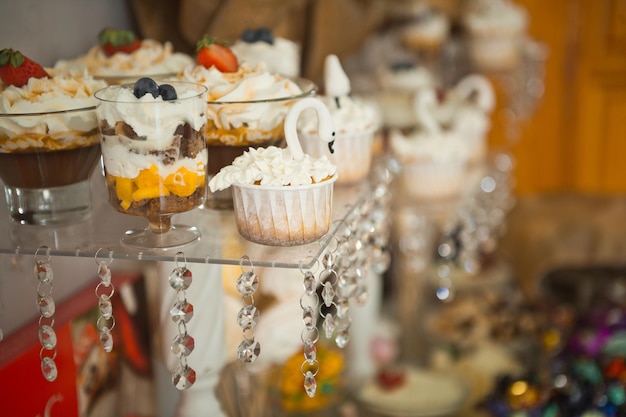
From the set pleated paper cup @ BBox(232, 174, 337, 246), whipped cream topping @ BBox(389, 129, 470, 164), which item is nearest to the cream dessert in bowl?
pleated paper cup @ BBox(232, 174, 337, 246)

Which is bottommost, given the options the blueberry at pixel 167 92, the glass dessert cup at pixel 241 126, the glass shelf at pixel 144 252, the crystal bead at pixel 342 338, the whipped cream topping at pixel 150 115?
the crystal bead at pixel 342 338

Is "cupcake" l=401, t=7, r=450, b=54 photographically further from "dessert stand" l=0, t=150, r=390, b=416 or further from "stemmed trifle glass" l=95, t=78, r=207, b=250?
"stemmed trifle glass" l=95, t=78, r=207, b=250

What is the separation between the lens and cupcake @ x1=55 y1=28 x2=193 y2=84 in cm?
114

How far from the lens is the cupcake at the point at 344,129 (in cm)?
118

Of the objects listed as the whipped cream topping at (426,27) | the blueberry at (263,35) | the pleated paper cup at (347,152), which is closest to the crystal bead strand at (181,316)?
the pleated paper cup at (347,152)

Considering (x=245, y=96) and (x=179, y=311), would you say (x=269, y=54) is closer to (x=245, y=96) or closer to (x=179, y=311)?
(x=245, y=96)

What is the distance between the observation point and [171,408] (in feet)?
4.48

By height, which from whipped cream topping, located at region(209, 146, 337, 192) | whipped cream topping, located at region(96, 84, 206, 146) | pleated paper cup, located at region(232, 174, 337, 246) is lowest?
pleated paper cup, located at region(232, 174, 337, 246)

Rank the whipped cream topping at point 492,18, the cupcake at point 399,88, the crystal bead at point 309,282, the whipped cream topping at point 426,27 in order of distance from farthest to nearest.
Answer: the whipped cream topping at point 492,18, the whipped cream topping at point 426,27, the cupcake at point 399,88, the crystal bead at point 309,282

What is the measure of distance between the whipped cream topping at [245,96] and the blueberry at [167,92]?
13 cm

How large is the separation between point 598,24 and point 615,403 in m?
1.92

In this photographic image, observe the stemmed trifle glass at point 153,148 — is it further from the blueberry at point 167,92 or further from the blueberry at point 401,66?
the blueberry at point 401,66

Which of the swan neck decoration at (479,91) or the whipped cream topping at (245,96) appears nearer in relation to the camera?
the whipped cream topping at (245,96)

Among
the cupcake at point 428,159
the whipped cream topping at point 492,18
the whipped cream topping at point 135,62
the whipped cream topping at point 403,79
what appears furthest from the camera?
the whipped cream topping at point 492,18
